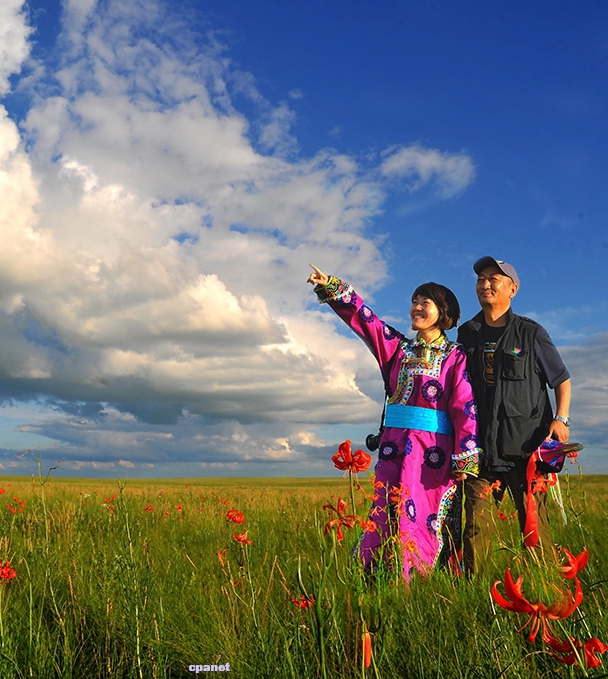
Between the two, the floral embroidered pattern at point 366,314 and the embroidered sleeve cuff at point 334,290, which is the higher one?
the embroidered sleeve cuff at point 334,290

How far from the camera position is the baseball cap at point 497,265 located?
4.42 metres

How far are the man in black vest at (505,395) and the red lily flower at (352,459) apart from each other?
2.39 metres

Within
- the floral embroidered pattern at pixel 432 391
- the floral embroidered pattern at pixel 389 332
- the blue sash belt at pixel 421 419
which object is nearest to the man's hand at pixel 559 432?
the blue sash belt at pixel 421 419

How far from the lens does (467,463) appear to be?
3.86 meters

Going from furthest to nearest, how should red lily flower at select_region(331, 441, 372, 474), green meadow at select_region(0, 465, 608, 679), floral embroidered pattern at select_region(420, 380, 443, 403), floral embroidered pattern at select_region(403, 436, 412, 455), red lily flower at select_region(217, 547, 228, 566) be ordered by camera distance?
floral embroidered pattern at select_region(420, 380, 443, 403)
floral embroidered pattern at select_region(403, 436, 412, 455)
red lily flower at select_region(217, 547, 228, 566)
green meadow at select_region(0, 465, 608, 679)
red lily flower at select_region(331, 441, 372, 474)

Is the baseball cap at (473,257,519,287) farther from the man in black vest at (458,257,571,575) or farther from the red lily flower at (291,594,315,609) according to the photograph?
the red lily flower at (291,594,315,609)

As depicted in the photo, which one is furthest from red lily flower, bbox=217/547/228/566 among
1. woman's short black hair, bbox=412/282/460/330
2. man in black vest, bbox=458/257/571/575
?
woman's short black hair, bbox=412/282/460/330

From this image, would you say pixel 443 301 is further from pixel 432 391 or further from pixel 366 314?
pixel 432 391

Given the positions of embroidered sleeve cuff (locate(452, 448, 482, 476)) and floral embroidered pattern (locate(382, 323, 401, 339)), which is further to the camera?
floral embroidered pattern (locate(382, 323, 401, 339))

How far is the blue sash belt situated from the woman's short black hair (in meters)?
0.72

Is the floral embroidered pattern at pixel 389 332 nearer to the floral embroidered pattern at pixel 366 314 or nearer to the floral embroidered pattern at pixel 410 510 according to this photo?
the floral embroidered pattern at pixel 366 314

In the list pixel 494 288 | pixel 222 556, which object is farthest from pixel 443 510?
pixel 222 556

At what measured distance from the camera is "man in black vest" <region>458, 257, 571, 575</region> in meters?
3.99

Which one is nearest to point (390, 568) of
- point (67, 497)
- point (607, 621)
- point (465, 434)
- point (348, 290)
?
point (465, 434)
